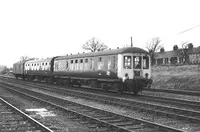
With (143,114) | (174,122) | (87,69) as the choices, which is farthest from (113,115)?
(87,69)

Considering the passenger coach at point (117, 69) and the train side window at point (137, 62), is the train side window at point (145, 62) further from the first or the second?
the train side window at point (137, 62)

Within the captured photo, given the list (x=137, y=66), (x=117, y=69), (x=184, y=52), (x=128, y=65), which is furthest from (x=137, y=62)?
(x=184, y=52)

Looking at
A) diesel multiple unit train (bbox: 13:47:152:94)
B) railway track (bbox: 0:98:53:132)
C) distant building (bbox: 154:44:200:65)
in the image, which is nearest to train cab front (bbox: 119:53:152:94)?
diesel multiple unit train (bbox: 13:47:152:94)

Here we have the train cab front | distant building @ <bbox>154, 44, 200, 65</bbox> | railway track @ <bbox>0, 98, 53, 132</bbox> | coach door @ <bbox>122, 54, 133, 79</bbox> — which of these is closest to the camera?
railway track @ <bbox>0, 98, 53, 132</bbox>

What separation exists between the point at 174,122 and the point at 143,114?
1.94 m

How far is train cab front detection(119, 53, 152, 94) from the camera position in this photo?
1842cm

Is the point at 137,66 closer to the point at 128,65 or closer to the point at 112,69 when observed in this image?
the point at 128,65

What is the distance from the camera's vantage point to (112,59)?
19.6 metres

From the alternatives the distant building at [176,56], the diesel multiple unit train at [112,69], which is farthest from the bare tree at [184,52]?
the diesel multiple unit train at [112,69]

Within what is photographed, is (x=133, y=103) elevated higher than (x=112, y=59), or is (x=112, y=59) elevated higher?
(x=112, y=59)

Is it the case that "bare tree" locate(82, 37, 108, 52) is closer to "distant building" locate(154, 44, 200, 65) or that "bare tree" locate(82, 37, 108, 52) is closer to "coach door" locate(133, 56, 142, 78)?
"distant building" locate(154, 44, 200, 65)

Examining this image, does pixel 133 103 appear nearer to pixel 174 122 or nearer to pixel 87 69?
pixel 174 122

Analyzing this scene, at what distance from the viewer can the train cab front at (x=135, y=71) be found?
725 inches

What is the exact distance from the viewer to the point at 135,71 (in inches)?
743
